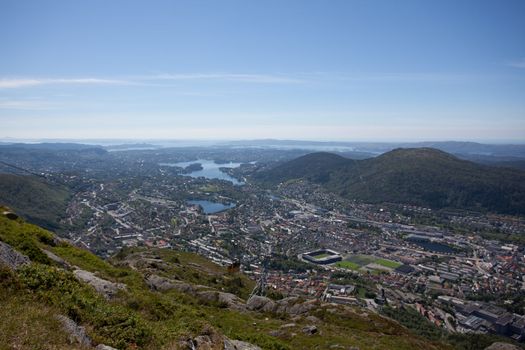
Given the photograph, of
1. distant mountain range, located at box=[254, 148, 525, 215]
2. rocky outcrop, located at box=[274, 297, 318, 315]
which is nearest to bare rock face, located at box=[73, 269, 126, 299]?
rocky outcrop, located at box=[274, 297, 318, 315]

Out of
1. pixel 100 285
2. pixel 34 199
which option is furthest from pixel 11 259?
pixel 34 199

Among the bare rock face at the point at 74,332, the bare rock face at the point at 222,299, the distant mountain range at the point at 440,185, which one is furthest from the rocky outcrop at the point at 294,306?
the distant mountain range at the point at 440,185

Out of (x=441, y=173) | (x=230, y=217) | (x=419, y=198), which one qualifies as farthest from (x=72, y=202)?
(x=441, y=173)

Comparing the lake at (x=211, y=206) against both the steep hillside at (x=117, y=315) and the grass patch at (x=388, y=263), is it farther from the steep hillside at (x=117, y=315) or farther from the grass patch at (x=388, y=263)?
the steep hillside at (x=117, y=315)

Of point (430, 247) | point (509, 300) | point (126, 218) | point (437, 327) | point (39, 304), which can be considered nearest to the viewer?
point (39, 304)

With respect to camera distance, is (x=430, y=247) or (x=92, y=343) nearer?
(x=92, y=343)

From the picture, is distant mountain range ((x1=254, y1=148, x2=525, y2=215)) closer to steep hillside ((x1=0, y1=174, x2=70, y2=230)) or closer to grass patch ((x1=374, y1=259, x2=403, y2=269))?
grass patch ((x1=374, y1=259, x2=403, y2=269))

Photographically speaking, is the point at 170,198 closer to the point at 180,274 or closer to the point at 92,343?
the point at 180,274
